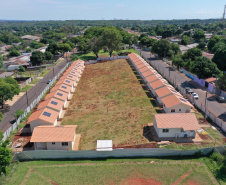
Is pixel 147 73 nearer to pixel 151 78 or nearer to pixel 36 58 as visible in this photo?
pixel 151 78

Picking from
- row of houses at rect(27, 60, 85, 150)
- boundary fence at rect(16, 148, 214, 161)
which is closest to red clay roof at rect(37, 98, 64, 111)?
row of houses at rect(27, 60, 85, 150)

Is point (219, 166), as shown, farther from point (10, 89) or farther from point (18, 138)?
point (10, 89)

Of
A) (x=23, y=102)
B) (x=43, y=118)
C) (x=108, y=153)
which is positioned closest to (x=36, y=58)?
(x=23, y=102)

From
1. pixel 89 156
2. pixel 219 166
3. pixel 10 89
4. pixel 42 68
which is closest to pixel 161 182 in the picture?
pixel 219 166

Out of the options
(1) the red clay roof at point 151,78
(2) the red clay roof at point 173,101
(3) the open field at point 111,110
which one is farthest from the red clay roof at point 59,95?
(1) the red clay roof at point 151,78

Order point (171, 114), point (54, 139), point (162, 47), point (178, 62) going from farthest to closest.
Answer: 1. point (162, 47)
2. point (178, 62)
3. point (171, 114)
4. point (54, 139)

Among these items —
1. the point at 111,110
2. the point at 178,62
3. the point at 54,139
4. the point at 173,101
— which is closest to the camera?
the point at 54,139
